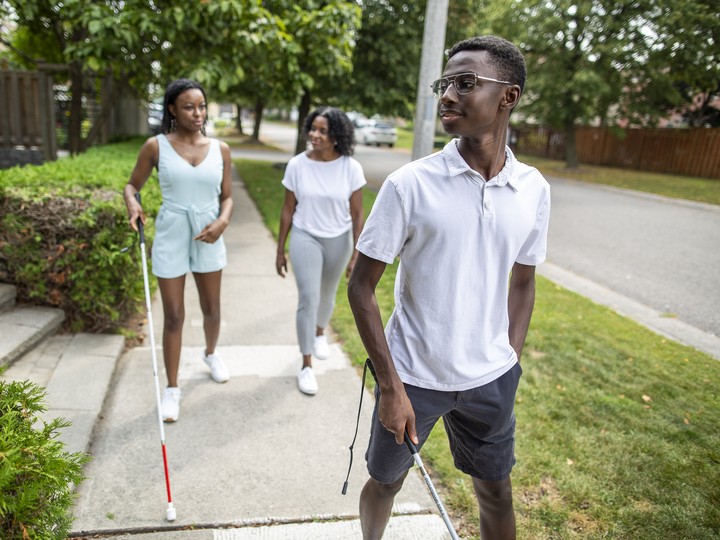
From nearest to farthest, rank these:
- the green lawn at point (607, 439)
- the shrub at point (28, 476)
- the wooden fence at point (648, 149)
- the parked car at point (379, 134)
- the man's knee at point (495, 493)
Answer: the shrub at point (28, 476) → the man's knee at point (495, 493) → the green lawn at point (607, 439) → the wooden fence at point (648, 149) → the parked car at point (379, 134)

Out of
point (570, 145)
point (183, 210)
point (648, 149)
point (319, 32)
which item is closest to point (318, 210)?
point (183, 210)

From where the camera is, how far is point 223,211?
3.62m

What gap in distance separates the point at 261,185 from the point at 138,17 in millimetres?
6703

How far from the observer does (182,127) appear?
3414 millimetres

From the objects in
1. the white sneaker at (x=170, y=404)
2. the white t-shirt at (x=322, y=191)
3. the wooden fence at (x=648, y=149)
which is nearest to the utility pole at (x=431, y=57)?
the white t-shirt at (x=322, y=191)

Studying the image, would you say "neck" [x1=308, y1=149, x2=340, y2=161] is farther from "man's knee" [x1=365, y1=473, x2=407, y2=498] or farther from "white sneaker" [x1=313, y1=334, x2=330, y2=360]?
"man's knee" [x1=365, y1=473, x2=407, y2=498]

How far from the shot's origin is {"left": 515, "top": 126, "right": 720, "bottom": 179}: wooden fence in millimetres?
20625

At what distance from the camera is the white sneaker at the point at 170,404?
11.1 ft

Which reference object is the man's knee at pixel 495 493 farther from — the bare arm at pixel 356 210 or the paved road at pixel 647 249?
the paved road at pixel 647 249

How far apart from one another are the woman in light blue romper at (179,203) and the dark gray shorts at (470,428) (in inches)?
73.6

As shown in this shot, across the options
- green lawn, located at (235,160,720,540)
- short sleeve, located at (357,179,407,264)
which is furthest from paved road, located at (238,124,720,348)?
short sleeve, located at (357,179,407,264)

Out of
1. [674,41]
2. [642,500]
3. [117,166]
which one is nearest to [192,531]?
[642,500]

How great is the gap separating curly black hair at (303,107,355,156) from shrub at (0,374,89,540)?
2.63 m

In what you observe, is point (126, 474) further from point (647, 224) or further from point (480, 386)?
point (647, 224)
